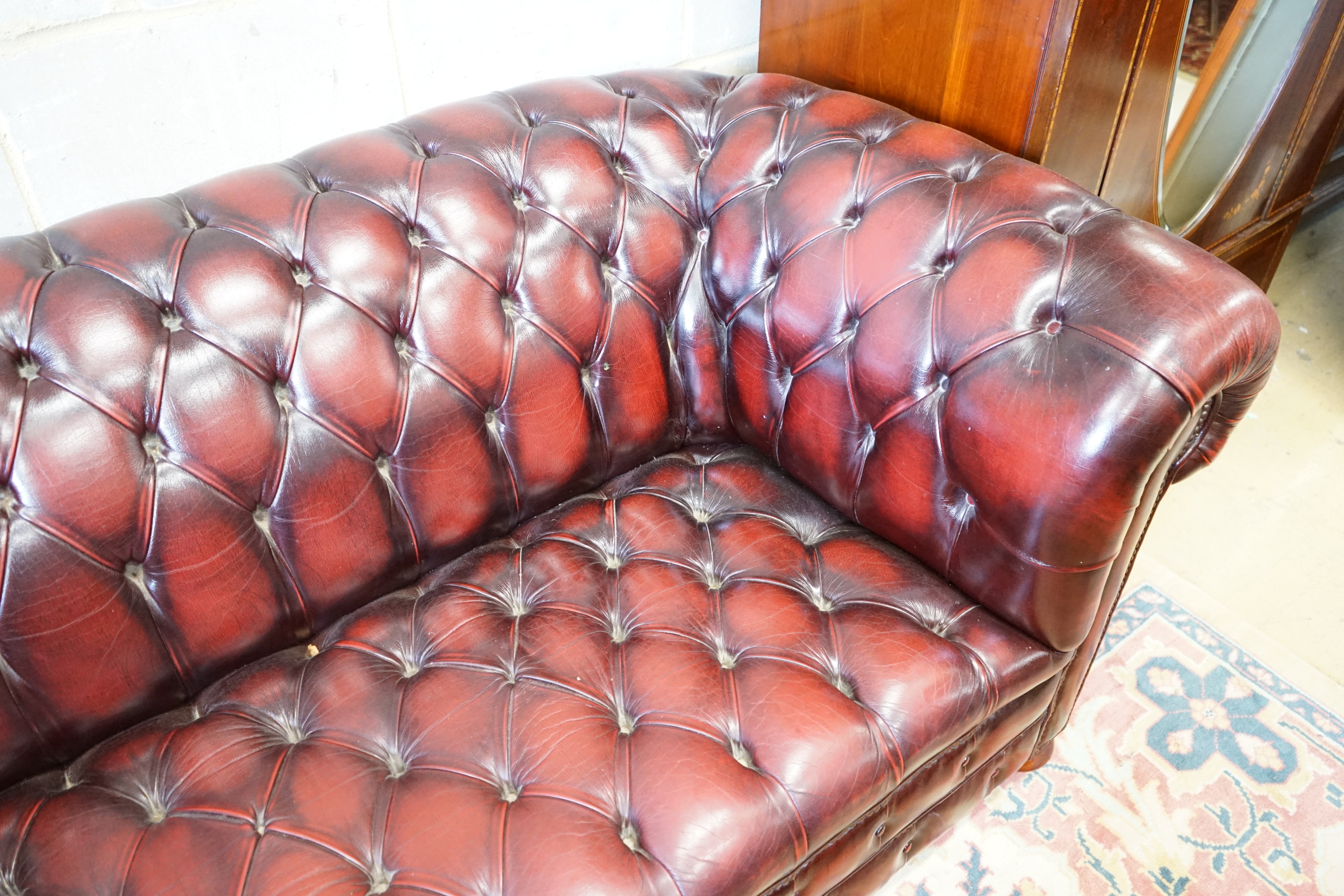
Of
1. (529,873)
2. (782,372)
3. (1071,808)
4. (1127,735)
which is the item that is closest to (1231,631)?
(1127,735)

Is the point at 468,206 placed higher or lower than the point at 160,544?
higher

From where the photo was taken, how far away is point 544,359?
1.33m

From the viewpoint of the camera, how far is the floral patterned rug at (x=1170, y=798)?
1397mm

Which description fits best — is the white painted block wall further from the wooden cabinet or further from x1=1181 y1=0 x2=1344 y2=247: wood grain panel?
x1=1181 y1=0 x2=1344 y2=247: wood grain panel

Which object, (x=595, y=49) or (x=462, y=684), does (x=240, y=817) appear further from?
(x=595, y=49)

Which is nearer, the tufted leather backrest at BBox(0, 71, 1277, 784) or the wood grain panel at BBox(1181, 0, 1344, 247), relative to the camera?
the tufted leather backrest at BBox(0, 71, 1277, 784)

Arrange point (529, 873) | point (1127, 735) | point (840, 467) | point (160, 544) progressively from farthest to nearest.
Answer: point (1127, 735)
point (840, 467)
point (160, 544)
point (529, 873)

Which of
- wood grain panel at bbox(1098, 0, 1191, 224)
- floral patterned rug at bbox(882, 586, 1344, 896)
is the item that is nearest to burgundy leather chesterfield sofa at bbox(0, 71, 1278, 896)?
floral patterned rug at bbox(882, 586, 1344, 896)

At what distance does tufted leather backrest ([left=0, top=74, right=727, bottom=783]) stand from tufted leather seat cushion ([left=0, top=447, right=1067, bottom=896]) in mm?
96

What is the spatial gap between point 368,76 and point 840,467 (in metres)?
1.02

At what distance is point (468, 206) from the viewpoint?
1276 millimetres

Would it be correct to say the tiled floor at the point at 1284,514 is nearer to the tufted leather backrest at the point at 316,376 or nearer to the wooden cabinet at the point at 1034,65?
the wooden cabinet at the point at 1034,65

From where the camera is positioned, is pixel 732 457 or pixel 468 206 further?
pixel 732 457

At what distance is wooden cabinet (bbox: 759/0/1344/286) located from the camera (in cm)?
140
